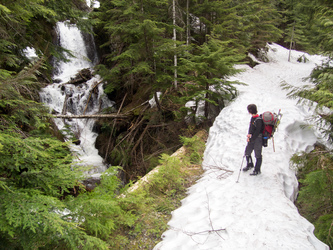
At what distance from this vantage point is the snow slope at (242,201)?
10.4 feet

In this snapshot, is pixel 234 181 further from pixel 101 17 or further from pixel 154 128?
pixel 101 17

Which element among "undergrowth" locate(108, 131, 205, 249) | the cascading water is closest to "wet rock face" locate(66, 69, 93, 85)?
the cascading water

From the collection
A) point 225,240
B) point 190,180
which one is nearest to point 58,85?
point 190,180

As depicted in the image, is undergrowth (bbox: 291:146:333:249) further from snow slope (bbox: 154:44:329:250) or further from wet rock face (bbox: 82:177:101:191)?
wet rock face (bbox: 82:177:101:191)

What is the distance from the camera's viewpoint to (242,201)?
4.08m

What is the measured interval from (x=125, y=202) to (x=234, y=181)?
105 inches

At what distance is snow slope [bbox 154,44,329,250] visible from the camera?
317 centimetres

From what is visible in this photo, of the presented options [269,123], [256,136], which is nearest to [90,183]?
[256,136]

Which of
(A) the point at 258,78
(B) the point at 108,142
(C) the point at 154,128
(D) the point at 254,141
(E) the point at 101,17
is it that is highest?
(E) the point at 101,17

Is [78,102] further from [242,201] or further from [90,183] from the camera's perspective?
[242,201]

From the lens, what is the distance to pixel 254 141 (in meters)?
4.90

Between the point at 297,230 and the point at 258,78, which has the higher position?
the point at 258,78

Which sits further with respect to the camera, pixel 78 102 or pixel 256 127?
pixel 78 102

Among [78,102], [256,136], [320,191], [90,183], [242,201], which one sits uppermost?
[256,136]
